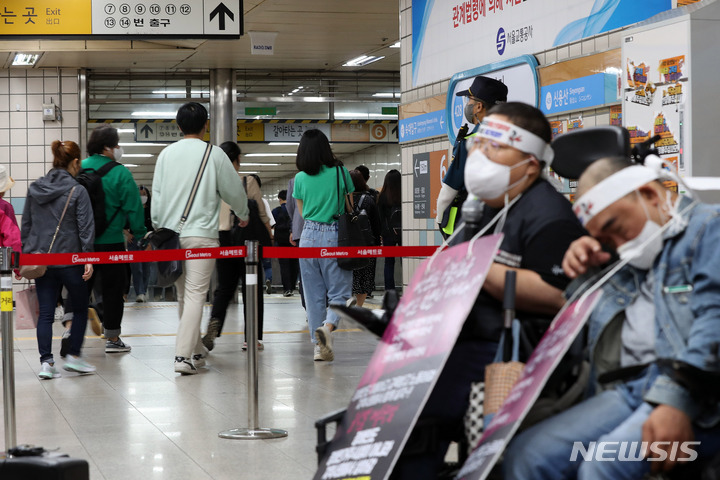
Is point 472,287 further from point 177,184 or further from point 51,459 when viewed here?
point 177,184

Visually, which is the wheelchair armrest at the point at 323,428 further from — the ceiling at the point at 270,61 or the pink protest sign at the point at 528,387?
the ceiling at the point at 270,61

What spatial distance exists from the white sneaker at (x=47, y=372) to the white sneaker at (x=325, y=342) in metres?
1.82

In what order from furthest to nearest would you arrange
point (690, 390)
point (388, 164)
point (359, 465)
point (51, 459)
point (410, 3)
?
point (388, 164)
point (410, 3)
point (51, 459)
point (359, 465)
point (690, 390)

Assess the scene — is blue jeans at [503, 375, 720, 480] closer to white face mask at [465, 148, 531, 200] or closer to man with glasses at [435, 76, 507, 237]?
white face mask at [465, 148, 531, 200]

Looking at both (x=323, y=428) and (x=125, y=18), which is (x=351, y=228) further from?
(x=323, y=428)

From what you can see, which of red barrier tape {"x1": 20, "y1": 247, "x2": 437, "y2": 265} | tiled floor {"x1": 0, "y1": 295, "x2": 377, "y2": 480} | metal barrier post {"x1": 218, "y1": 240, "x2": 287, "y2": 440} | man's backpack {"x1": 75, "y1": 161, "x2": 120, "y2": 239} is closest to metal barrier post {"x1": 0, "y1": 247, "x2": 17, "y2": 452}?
tiled floor {"x1": 0, "y1": 295, "x2": 377, "y2": 480}

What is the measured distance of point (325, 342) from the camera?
20.9ft

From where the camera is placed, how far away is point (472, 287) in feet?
7.63

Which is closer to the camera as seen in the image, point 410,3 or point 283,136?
point 410,3

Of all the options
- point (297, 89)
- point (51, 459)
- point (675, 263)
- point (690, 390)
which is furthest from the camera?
point (297, 89)

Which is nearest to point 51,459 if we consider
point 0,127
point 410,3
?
point 410,3

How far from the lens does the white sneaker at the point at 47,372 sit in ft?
21.0

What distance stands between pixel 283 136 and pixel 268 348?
8.44 m

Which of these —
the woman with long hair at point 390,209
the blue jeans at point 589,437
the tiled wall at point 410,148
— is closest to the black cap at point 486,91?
the blue jeans at point 589,437
